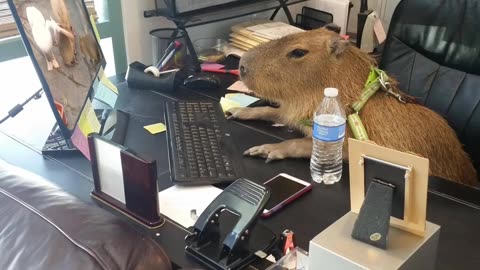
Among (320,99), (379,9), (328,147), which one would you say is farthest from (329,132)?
(379,9)

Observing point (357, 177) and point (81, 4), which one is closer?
point (357, 177)

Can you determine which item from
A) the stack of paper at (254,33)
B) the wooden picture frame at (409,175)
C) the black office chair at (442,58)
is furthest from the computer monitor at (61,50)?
the black office chair at (442,58)

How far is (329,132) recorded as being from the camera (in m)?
1.29

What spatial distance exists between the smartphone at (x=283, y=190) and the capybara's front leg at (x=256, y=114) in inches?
13.8

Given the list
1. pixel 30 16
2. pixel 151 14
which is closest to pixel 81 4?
pixel 30 16

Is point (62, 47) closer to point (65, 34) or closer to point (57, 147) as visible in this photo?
point (65, 34)

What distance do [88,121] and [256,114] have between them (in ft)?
1.74

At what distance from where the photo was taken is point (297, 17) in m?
2.61

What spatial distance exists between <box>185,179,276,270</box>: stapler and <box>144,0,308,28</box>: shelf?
1099 millimetres

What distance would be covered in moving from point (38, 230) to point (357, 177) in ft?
1.75

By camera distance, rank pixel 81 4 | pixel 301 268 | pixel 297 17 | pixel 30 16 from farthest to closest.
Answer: pixel 297 17 < pixel 81 4 < pixel 30 16 < pixel 301 268

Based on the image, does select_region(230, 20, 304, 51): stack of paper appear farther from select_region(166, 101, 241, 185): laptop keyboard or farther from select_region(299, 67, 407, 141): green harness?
select_region(299, 67, 407, 141): green harness

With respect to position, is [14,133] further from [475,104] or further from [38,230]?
[475,104]

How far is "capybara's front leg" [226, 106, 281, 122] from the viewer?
1.66 metres
